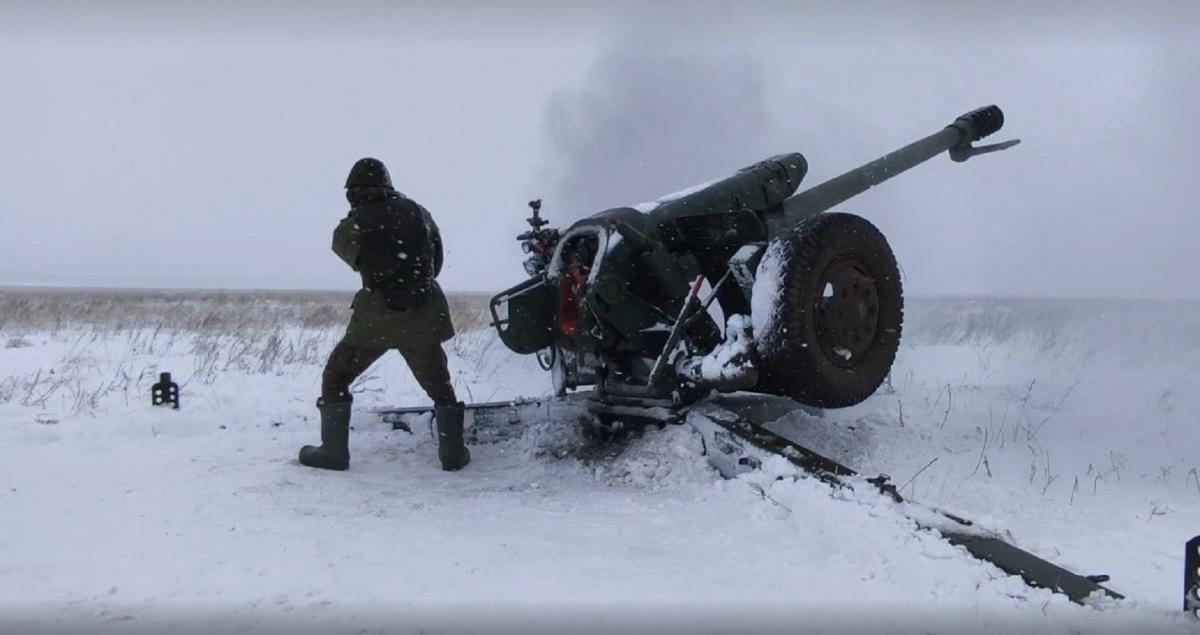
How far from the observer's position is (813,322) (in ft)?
14.0

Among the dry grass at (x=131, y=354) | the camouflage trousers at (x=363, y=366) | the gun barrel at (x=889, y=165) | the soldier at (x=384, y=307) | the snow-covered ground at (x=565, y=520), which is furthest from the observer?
the dry grass at (x=131, y=354)

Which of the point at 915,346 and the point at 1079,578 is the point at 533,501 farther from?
the point at 915,346

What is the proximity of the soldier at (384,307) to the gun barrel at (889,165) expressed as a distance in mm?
2170

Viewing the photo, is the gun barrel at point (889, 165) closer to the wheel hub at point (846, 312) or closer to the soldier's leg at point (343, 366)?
the wheel hub at point (846, 312)

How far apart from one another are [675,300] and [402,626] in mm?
2924

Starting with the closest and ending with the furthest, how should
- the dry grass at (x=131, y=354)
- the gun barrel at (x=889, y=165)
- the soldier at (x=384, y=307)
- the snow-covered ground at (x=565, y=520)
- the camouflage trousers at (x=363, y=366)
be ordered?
the snow-covered ground at (x=565, y=520), the soldier at (x=384, y=307), the camouflage trousers at (x=363, y=366), the gun barrel at (x=889, y=165), the dry grass at (x=131, y=354)

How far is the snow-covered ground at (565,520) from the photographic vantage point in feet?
7.88

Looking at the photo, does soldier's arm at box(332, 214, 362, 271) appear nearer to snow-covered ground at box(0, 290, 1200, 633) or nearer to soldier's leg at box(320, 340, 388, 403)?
soldier's leg at box(320, 340, 388, 403)

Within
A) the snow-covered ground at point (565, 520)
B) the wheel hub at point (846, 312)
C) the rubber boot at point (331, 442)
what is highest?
the wheel hub at point (846, 312)

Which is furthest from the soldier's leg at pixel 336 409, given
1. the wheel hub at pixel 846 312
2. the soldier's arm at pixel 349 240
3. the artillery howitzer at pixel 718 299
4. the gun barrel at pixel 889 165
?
the gun barrel at pixel 889 165

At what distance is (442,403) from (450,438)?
0.20 meters

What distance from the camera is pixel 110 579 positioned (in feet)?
8.37

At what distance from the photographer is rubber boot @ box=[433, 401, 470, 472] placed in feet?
14.8

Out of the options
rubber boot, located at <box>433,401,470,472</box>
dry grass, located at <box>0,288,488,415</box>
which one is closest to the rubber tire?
rubber boot, located at <box>433,401,470,472</box>
